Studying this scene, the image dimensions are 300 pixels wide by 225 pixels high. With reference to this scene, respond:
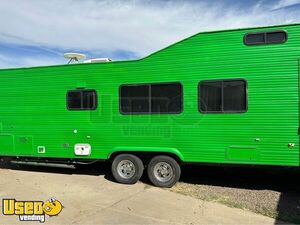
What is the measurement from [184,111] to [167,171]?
1.58 meters

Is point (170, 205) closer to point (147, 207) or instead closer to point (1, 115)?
point (147, 207)

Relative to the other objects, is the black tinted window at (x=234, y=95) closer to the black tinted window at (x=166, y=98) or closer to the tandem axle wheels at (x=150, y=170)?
the black tinted window at (x=166, y=98)

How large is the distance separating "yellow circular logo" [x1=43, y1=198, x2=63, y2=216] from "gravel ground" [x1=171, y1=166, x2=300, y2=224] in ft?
9.07

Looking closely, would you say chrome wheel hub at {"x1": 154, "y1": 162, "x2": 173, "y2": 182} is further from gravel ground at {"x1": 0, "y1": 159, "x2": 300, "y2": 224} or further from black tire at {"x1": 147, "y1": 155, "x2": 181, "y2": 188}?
gravel ground at {"x1": 0, "y1": 159, "x2": 300, "y2": 224}

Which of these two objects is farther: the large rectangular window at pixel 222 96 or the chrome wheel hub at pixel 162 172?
the chrome wheel hub at pixel 162 172

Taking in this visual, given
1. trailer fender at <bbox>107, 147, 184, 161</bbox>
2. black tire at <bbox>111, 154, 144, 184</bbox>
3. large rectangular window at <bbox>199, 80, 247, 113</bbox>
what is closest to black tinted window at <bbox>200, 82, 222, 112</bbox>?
large rectangular window at <bbox>199, 80, 247, 113</bbox>

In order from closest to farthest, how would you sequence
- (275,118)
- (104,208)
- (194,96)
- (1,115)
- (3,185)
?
(104,208)
(275,118)
(194,96)
(3,185)
(1,115)

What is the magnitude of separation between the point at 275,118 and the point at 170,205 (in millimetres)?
2970

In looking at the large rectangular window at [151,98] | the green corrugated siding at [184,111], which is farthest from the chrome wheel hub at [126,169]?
the large rectangular window at [151,98]

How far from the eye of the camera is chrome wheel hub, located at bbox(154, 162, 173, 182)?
814 centimetres

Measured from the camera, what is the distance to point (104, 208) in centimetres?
665

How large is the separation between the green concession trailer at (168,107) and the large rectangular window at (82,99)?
27 mm

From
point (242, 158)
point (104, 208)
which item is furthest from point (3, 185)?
point (242, 158)

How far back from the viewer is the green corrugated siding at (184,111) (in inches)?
281
